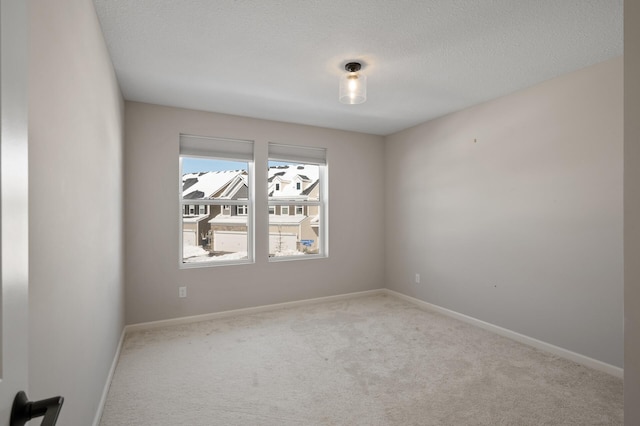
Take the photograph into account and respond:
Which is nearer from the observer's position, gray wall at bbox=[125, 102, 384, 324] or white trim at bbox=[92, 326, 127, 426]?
white trim at bbox=[92, 326, 127, 426]

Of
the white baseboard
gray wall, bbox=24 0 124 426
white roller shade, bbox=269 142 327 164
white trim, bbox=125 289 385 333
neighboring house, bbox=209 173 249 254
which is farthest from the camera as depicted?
white roller shade, bbox=269 142 327 164

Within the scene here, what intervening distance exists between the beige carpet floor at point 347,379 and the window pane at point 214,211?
0.88m

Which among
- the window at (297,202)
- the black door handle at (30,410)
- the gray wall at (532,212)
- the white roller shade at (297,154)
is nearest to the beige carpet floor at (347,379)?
the gray wall at (532,212)

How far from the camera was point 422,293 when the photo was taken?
14.2ft

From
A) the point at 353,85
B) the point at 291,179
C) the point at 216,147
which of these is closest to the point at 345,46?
the point at 353,85

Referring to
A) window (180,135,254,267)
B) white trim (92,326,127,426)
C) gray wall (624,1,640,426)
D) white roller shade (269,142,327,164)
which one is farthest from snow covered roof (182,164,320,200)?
gray wall (624,1,640,426)

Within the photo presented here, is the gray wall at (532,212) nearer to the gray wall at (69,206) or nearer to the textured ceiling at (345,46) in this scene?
the textured ceiling at (345,46)

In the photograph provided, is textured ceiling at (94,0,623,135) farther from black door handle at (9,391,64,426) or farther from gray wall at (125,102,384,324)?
black door handle at (9,391,64,426)

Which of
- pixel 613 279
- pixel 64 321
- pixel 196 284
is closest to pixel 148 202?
pixel 196 284

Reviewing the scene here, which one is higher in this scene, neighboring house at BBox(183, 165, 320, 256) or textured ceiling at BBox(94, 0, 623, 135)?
textured ceiling at BBox(94, 0, 623, 135)

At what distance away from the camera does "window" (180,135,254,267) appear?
383 centimetres

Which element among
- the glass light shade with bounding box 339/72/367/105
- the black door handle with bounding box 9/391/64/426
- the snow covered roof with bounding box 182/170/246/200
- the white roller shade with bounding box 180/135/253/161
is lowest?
the black door handle with bounding box 9/391/64/426

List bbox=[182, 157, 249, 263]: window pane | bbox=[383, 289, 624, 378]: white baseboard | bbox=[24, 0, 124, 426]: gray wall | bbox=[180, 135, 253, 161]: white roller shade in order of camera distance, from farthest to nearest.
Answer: bbox=[182, 157, 249, 263]: window pane → bbox=[180, 135, 253, 161]: white roller shade → bbox=[383, 289, 624, 378]: white baseboard → bbox=[24, 0, 124, 426]: gray wall

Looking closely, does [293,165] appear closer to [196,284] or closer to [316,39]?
[196,284]
